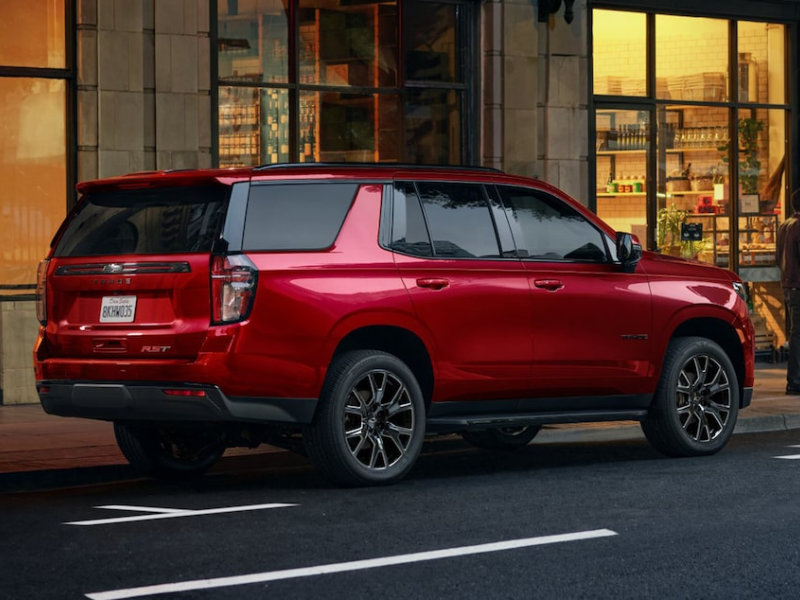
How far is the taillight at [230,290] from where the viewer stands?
8.49m

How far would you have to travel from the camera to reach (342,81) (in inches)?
639

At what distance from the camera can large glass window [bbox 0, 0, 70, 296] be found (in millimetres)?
14383

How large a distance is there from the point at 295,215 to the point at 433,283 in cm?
96

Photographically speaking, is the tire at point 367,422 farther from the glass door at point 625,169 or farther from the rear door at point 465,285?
the glass door at point 625,169

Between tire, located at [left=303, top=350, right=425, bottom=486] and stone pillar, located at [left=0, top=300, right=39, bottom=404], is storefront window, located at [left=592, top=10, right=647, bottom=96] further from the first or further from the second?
tire, located at [left=303, top=350, right=425, bottom=486]

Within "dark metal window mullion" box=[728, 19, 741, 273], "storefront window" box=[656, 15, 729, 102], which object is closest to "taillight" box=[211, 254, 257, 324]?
"storefront window" box=[656, 15, 729, 102]

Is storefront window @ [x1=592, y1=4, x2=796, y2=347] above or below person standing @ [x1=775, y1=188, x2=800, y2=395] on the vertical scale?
above

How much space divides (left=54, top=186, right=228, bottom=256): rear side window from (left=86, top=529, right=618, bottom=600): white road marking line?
2435 mm

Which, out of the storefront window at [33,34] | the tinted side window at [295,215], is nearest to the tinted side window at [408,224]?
the tinted side window at [295,215]

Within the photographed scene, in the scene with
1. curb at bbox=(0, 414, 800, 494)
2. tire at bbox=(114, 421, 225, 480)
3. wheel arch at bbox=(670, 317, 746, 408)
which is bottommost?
curb at bbox=(0, 414, 800, 494)

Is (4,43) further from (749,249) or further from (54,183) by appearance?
(749,249)

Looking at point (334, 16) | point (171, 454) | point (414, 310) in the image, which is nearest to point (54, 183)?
point (334, 16)

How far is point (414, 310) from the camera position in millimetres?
9195

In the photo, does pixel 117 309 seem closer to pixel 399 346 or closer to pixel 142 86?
pixel 399 346
